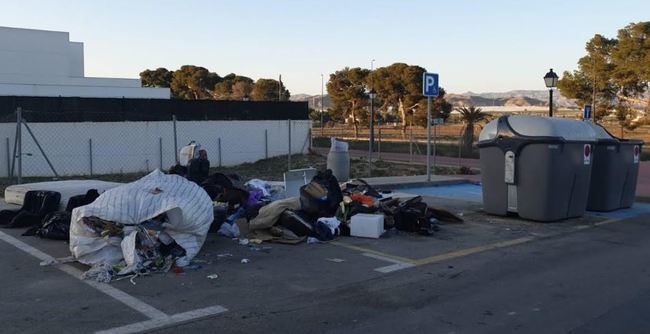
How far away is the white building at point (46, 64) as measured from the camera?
132 feet

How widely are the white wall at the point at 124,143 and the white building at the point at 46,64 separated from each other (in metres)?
17.5

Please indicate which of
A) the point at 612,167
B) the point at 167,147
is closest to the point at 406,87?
the point at 167,147

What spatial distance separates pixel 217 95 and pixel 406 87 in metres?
31.4

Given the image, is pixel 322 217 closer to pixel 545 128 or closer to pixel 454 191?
pixel 545 128

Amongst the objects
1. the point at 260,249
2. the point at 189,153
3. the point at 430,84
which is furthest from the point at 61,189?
the point at 430,84

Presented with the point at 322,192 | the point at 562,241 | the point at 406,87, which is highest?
the point at 406,87

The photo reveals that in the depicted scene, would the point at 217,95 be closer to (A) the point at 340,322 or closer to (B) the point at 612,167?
(B) the point at 612,167

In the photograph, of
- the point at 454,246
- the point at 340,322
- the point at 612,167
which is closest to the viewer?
the point at 340,322

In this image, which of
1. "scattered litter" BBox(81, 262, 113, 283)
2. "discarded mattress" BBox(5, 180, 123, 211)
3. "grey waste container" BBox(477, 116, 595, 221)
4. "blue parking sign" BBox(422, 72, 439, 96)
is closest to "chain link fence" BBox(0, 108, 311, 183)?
"discarded mattress" BBox(5, 180, 123, 211)

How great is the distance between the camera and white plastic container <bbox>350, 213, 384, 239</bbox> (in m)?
8.66

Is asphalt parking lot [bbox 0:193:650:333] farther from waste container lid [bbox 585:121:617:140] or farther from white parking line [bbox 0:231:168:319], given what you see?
waste container lid [bbox 585:121:617:140]

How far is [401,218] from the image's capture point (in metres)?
9.18

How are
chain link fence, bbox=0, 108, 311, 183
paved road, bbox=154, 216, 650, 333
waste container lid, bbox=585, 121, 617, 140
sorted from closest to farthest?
paved road, bbox=154, 216, 650, 333 → waste container lid, bbox=585, 121, 617, 140 → chain link fence, bbox=0, 108, 311, 183

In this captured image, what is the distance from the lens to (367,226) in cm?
870
